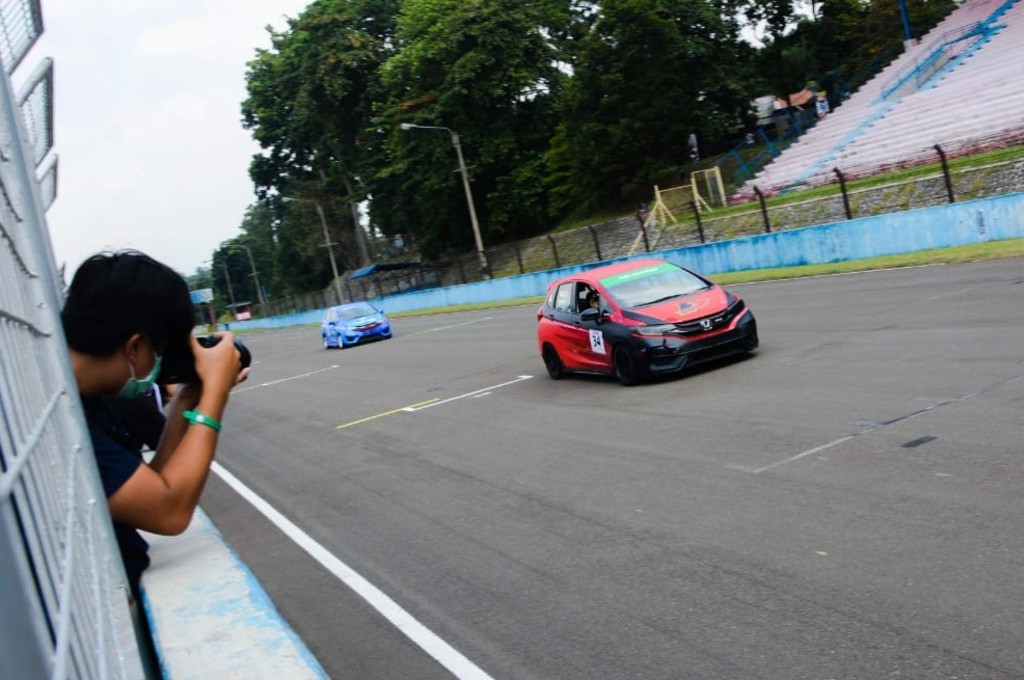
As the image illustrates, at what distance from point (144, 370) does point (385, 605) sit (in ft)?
12.9

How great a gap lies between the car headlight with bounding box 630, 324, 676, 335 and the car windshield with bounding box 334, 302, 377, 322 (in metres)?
23.4

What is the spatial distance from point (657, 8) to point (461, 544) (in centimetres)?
4622

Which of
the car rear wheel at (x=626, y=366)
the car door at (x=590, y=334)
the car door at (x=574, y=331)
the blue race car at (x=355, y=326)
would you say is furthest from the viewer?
the blue race car at (x=355, y=326)

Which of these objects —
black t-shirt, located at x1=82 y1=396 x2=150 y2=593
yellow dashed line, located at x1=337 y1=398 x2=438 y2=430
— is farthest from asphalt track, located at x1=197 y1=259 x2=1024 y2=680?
black t-shirt, located at x1=82 y1=396 x2=150 y2=593

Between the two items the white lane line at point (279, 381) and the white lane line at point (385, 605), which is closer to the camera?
the white lane line at point (385, 605)

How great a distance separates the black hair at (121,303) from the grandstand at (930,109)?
33546 mm

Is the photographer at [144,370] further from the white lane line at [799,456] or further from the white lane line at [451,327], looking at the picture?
the white lane line at [451,327]

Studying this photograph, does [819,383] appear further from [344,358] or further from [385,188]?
[385,188]

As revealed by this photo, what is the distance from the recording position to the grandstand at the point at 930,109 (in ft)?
115

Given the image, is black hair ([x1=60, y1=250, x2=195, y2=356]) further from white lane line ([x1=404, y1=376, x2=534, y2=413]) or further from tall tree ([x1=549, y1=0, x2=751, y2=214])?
tall tree ([x1=549, y1=0, x2=751, y2=214])

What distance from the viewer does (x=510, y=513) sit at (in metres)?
8.22

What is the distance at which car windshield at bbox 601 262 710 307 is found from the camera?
1391 cm

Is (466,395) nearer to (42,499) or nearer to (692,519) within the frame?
(692,519)

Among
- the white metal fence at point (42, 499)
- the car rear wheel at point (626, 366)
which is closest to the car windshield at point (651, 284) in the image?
the car rear wheel at point (626, 366)
